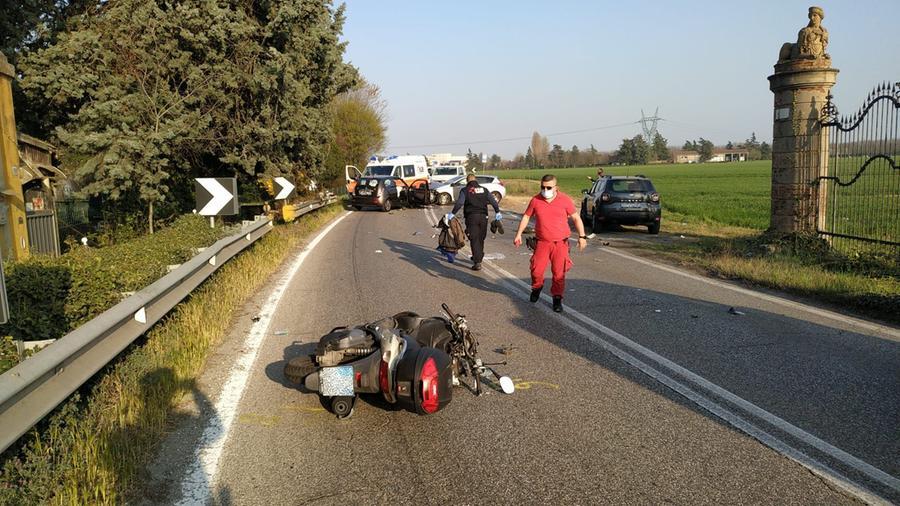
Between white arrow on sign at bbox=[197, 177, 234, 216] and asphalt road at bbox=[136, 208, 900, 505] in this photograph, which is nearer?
asphalt road at bbox=[136, 208, 900, 505]

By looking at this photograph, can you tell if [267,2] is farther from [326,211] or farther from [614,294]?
[326,211]

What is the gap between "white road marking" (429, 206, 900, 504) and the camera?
13.1 feet

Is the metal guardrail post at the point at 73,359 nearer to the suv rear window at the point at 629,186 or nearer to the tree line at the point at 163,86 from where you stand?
the tree line at the point at 163,86

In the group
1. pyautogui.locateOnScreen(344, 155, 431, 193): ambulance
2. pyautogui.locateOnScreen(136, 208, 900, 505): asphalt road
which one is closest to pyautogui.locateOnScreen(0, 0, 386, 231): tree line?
pyautogui.locateOnScreen(136, 208, 900, 505): asphalt road

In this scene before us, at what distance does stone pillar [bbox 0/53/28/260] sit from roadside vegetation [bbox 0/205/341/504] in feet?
9.45

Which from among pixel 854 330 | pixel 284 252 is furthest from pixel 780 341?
pixel 284 252

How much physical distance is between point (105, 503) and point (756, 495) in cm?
341

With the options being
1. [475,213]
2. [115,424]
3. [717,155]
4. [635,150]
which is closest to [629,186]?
[475,213]

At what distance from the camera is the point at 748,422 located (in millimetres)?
4895

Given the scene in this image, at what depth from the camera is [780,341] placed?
23.6 ft

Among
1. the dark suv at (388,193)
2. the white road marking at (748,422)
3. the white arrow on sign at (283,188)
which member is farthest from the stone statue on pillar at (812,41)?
the dark suv at (388,193)

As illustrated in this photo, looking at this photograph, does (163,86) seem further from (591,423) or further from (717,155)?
(717,155)

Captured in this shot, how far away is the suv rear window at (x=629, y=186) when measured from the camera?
788 inches

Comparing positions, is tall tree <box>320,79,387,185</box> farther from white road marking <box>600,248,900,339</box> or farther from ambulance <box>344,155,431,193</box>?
white road marking <box>600,248,900,339</box>
